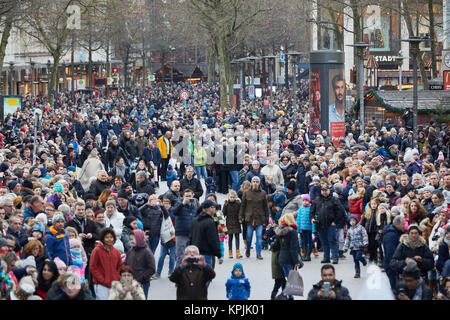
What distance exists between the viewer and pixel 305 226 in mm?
16672

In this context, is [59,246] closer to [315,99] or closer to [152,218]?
[152,218]

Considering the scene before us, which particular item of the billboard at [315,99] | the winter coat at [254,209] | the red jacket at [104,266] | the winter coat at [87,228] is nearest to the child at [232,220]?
the winter coat at [254,209]

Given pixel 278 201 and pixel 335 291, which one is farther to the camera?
pixel 278 201

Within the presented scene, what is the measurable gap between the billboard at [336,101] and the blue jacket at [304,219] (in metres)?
15.8

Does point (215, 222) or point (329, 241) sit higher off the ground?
point (215, 222)

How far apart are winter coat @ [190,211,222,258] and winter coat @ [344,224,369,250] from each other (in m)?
2.32

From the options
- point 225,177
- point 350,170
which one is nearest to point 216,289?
point 350,170

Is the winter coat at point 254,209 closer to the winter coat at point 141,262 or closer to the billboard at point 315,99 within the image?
the winter coat at point 141,262

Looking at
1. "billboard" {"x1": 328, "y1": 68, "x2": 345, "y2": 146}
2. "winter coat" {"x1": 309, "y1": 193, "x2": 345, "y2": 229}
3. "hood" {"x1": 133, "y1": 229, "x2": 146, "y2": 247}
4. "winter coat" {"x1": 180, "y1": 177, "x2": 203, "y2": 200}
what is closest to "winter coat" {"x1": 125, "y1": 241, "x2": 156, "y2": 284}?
"hood" {"x1": 133, "y1": 229, "x2": 146, "y2": 247}

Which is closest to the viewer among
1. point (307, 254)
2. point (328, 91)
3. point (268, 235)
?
point (307, 254)

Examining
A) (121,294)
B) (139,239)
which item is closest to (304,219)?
(139,239)

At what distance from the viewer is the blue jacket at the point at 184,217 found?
592 inches

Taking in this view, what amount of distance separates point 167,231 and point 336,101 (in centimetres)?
1815
